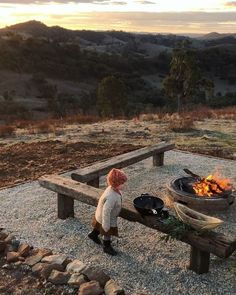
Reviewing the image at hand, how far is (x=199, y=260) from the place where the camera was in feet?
15.5

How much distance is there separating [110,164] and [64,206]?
5.24 feet

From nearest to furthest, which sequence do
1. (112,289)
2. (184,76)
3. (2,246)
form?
1. (112,289)
2. (2,246)
3. (184,76)

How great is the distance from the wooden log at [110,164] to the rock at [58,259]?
1.99 m

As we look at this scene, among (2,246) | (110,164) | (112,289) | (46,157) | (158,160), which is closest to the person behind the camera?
(112,289)

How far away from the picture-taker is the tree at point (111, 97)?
93.1 ft

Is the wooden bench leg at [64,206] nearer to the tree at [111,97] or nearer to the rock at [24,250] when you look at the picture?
the rock at [24,250]

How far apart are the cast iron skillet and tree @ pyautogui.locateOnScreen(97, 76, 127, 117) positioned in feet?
74.5

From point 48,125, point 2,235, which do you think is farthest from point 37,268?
point 48,125

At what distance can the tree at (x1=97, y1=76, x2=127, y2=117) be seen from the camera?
2838 centimetres

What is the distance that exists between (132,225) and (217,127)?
9.21 m

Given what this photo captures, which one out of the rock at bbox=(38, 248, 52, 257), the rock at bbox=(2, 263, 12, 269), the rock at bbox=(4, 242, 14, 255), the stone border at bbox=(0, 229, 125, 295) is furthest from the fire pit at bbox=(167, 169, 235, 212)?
the rock at bbox=(2, 263, 12, 269)

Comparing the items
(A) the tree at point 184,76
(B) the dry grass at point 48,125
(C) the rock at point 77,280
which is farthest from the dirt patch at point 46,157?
(A) the tree at point 184,76

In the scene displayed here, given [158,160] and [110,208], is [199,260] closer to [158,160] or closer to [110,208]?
[110,208]

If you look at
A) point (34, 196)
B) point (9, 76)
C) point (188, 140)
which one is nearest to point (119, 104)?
point (188, 140)
